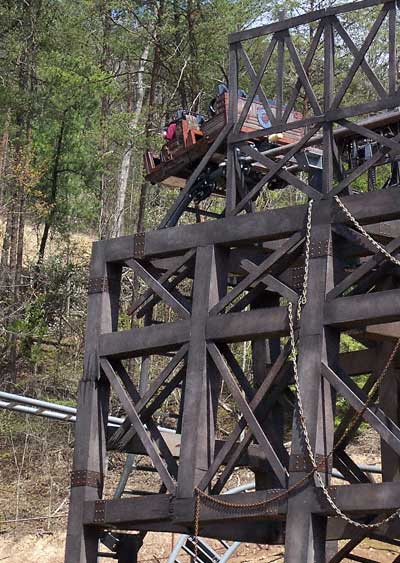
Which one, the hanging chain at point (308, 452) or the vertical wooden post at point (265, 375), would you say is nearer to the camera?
the hanging chain at point (308, 452)

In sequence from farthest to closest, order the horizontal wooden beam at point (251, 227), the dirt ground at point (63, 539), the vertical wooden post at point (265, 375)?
the dirt ground at point (63, 539)
the vertical wooden post at point (265, 375)
the horizontal wooden beam at point (251, 227)

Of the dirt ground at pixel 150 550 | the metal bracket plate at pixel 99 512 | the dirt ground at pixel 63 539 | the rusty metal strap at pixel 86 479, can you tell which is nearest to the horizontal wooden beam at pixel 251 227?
the rusty metal strap at pixel 86 479

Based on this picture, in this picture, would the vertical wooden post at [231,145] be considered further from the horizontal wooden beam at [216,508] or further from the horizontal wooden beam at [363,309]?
the horizontal wooden beam at [216,508]

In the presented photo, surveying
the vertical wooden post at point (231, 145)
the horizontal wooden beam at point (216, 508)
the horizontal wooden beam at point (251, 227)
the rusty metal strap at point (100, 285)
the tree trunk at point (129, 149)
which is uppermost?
the tree trunk at point (129, 149)

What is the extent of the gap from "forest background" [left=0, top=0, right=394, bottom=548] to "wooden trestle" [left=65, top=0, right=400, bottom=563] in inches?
599

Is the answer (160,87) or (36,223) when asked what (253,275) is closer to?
(36,223)

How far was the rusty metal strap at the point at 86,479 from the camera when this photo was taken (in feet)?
35.0

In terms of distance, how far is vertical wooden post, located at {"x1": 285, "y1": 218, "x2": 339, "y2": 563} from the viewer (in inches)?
352

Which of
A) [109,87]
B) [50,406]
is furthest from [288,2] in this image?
[50,406]

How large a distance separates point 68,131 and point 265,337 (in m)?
21.0

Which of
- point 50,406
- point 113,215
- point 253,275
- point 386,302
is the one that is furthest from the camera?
point 113,215

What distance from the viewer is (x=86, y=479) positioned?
35.0 feet

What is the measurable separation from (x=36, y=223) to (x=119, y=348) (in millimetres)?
21750

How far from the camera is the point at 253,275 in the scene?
1001cm
